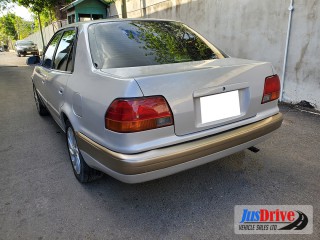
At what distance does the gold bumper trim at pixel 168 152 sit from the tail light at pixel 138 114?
0.62 feet

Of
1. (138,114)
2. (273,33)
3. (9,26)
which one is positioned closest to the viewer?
(138,114)

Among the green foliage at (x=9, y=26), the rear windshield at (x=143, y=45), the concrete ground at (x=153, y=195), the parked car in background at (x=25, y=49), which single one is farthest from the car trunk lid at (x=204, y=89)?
the green foliage at (x=9, y=26)

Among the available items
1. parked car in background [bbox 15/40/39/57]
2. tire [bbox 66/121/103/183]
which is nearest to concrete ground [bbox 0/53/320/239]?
tire [bbox 66/121/103/183]

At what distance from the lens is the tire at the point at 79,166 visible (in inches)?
102

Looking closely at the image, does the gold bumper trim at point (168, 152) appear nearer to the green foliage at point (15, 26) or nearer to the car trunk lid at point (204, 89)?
the car trunk lid at point (204, 89)

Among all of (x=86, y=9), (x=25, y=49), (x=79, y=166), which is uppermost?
(x=86, y=9)

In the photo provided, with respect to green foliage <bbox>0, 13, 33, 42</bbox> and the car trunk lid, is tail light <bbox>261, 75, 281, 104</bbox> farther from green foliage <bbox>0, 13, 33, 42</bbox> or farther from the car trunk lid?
green foliage <bbox>0, 13, 33, 42</bbox>

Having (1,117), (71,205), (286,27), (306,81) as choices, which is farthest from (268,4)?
(1,117)

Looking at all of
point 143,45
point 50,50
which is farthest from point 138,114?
point 50,50

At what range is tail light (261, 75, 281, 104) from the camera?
2.35 m

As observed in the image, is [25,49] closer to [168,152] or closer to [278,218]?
[168,152]

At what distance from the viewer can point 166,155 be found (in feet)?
6.15

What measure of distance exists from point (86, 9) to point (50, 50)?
9900mm

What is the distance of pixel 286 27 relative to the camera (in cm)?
484
